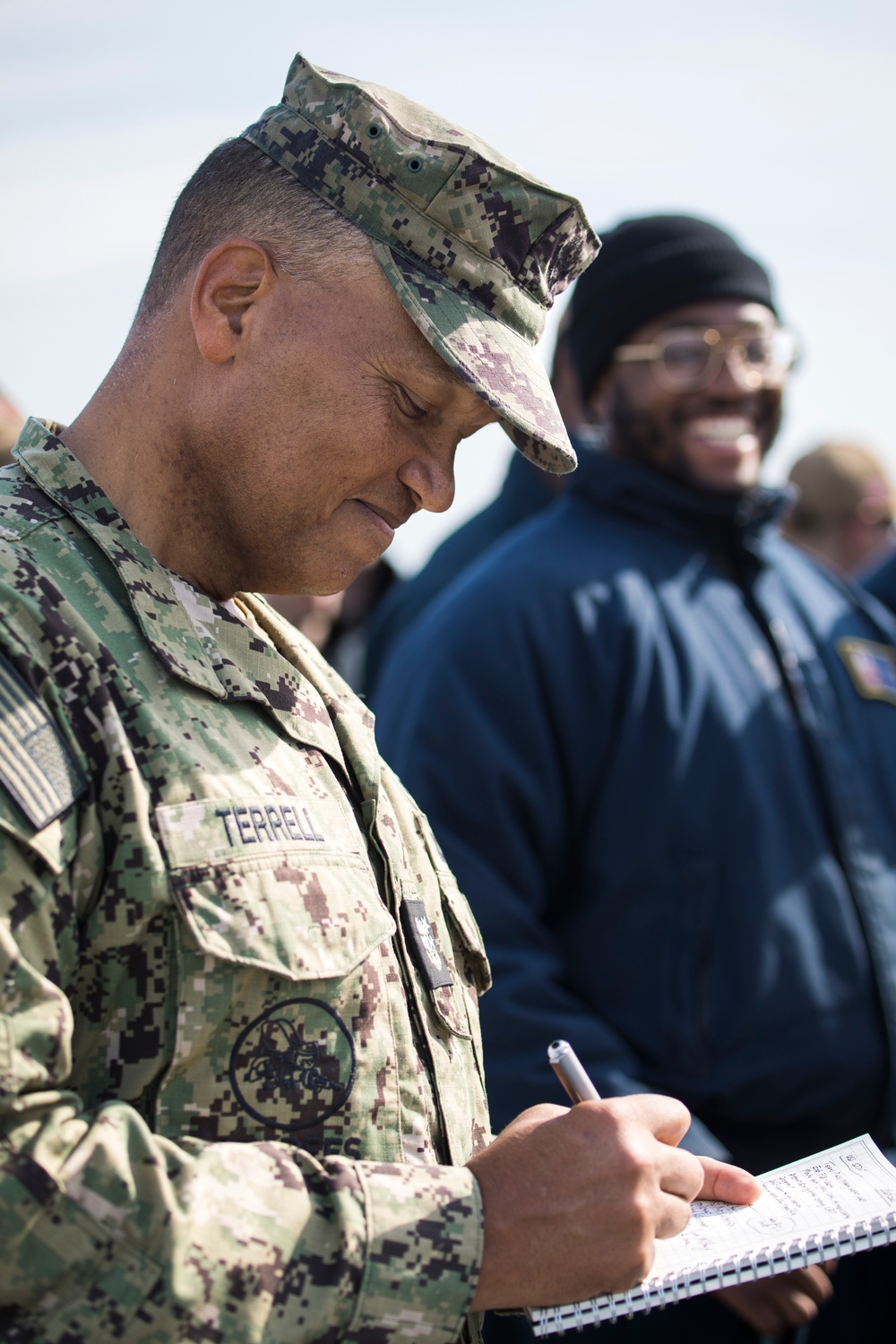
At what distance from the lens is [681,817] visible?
3.11 m

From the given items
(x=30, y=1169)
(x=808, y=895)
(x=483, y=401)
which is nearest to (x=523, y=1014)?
(x=808, y=895)

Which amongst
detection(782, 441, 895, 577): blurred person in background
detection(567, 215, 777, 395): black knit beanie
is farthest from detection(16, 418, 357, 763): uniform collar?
detection(782, 441, 895, 577): blurred person in background

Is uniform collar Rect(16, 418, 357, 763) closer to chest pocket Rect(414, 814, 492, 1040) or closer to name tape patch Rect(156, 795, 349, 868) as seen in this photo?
name tape patch Rect(156, 795, 349, 868)

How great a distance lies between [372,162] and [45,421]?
1.73 ft

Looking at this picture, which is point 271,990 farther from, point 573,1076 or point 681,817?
point 681,817

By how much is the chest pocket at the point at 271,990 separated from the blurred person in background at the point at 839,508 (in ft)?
17.8

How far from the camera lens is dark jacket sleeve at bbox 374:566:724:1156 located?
288 cm

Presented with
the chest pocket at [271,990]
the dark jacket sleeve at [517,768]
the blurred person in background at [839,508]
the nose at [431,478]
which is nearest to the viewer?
the chest pocket at [271,990]

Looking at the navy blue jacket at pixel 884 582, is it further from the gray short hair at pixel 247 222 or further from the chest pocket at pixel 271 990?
the chest pocket at pixel 271 990

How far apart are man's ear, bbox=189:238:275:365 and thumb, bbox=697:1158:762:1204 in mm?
1195

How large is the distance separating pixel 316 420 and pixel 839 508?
5.37 meters

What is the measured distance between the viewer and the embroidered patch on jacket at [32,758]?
128 cm

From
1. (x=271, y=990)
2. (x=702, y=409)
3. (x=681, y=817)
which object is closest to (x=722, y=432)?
(x=702, y=409)

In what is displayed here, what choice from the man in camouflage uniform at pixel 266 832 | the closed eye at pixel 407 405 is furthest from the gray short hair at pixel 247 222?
the closed eye at pixel 407 405
